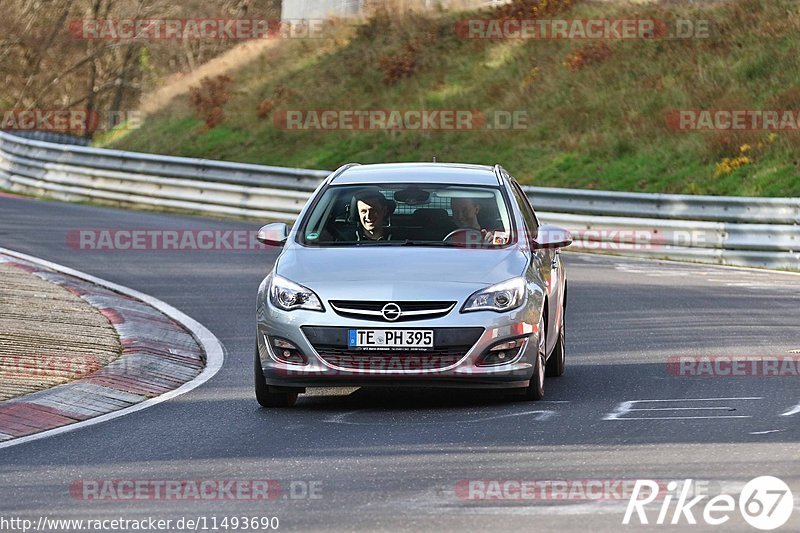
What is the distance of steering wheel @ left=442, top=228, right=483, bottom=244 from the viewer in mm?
10661

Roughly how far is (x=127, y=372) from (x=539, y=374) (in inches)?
132

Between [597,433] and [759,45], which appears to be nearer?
[597,433]

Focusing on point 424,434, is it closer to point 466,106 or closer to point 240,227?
point 240,227

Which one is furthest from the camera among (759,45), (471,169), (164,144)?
(164,144)

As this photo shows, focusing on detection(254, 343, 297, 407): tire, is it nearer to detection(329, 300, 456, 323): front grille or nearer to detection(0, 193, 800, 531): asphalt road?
detection(0, 193, 800, 531): asphalt road

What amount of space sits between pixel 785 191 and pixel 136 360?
1529 cm

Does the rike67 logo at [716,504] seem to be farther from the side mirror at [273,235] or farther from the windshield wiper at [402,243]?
the side mirror at [273,235]

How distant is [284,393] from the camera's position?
1019 centimetres

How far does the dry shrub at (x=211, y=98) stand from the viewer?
40.2m

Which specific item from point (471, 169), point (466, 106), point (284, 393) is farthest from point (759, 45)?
point (284, 393)

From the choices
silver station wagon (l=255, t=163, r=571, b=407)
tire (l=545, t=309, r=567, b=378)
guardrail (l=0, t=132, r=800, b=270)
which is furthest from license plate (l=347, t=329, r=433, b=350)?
guardrail (l=0, t=132, r=800, b=270)

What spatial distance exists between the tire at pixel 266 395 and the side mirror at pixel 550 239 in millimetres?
2001

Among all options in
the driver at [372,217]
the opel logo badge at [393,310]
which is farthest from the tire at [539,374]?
the driver at [372,217]

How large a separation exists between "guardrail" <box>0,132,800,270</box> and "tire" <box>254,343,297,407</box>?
11.9 metres
